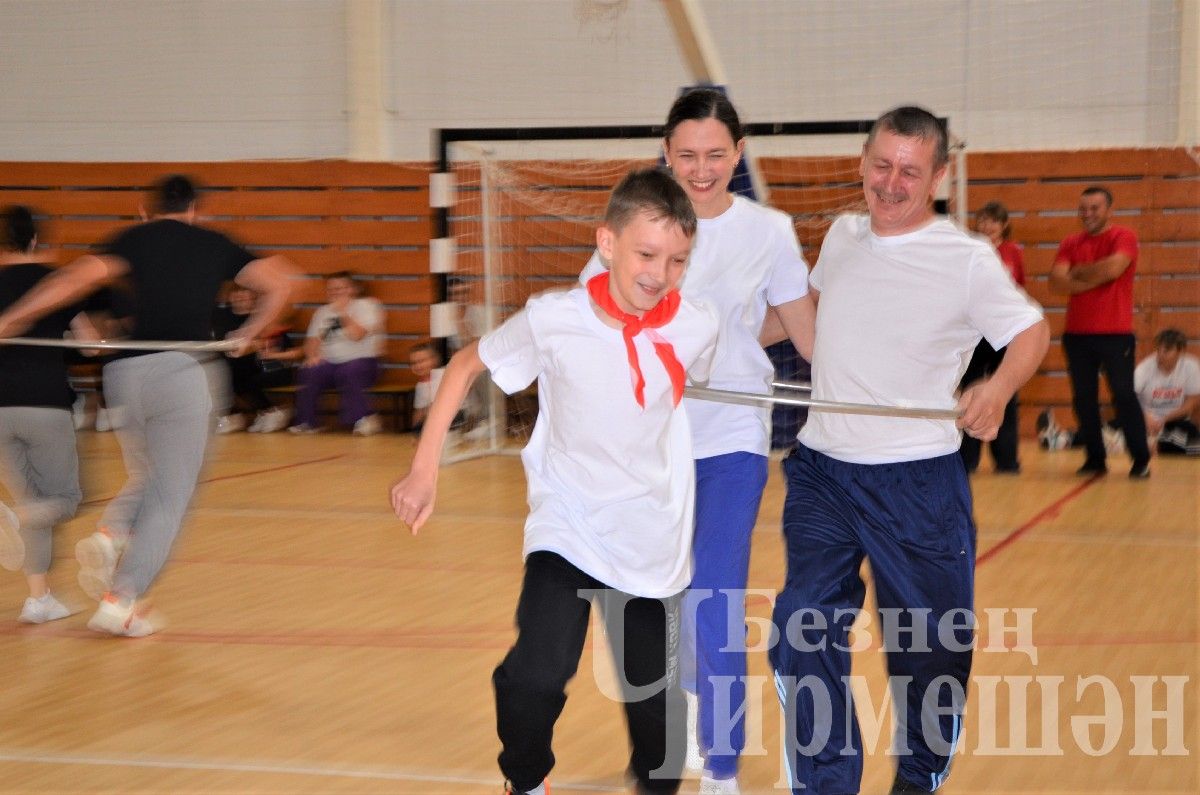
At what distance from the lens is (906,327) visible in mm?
3623

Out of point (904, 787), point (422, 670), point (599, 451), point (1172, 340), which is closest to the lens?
point (599, 451)

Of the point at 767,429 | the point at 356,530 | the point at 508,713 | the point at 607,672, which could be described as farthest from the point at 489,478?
the point at 508,713

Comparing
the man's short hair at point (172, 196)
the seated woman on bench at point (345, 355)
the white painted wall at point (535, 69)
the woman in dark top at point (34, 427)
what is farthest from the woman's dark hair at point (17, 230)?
the white painted wall at point (535, 69)

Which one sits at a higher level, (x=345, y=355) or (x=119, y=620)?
(x=345, y=355)

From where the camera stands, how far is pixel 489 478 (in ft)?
36.2

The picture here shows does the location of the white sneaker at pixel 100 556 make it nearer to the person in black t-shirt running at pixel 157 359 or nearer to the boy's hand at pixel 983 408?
the person in black t-shirt running at pixel 157 359

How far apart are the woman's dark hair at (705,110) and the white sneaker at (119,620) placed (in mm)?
3402

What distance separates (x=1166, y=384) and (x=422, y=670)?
871cm

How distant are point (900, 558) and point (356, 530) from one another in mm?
5592

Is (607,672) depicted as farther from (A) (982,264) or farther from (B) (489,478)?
(B) (489,478)

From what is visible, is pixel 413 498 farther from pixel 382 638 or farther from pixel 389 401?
pixel 389 401

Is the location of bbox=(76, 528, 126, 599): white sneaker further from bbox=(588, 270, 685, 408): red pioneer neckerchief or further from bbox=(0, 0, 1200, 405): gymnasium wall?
bbox=(0, 0, 1200, 405): gymnasium wall

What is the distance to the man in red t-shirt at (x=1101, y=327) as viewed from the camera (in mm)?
10617

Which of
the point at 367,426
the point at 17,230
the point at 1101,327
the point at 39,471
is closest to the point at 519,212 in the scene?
the point at 367,426
